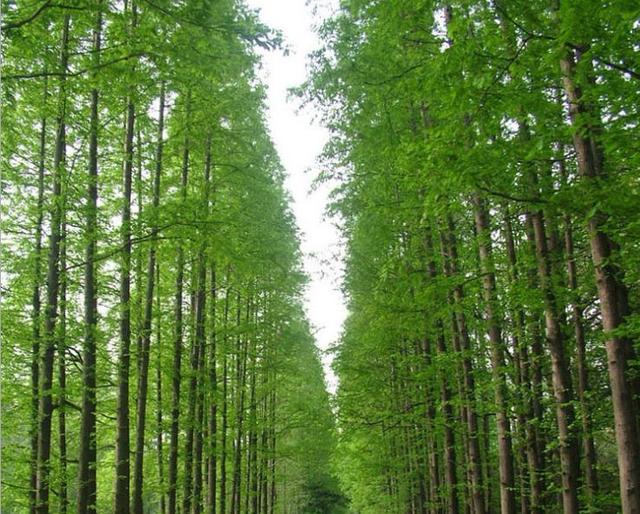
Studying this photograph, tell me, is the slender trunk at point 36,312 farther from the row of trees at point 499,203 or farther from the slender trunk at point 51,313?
the row of trees at point 499,203

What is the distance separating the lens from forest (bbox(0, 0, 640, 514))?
17.2 ft

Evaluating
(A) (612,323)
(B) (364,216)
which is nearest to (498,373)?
(A) (612,323)

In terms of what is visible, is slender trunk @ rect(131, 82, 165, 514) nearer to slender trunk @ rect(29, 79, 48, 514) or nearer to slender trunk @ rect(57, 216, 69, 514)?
slender trunk @ rect(57, 216, 69, 514)

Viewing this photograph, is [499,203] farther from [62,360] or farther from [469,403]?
[62,360]

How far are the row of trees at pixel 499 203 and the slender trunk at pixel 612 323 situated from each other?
0.02 m

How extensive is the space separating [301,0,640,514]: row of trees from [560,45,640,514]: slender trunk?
0.06 ft

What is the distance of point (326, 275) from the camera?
13422mm

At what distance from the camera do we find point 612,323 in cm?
520

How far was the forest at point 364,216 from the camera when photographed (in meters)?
5.24

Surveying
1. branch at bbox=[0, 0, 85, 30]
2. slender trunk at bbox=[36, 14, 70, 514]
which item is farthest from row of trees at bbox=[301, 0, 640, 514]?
slender trunk at bbox=[36, 14, 70, 514]

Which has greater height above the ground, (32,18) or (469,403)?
(32,18)

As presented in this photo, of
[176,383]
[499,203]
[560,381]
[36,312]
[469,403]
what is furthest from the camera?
[176,383]

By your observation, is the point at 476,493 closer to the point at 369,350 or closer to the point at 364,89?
the point at 369,350

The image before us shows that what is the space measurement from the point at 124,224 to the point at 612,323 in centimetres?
618
